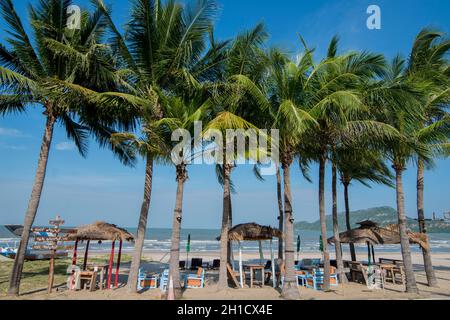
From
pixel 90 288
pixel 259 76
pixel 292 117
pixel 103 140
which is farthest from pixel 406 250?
pixel 103 140

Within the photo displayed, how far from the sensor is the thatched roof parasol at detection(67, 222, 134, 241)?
10500 millimetres

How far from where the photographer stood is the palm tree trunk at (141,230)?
380 inches

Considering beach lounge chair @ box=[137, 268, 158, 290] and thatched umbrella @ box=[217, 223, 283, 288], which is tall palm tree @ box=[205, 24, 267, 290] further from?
beach lounge chair @ box=[137, 268, 158, 290]

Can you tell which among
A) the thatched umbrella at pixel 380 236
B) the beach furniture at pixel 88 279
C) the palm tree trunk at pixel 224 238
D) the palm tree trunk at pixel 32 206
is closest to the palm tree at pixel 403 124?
the thatched umbrella at pixel 380 236

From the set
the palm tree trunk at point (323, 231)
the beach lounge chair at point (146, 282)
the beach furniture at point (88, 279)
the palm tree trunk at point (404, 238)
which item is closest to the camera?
the palm tree trunk at point (404, 238)

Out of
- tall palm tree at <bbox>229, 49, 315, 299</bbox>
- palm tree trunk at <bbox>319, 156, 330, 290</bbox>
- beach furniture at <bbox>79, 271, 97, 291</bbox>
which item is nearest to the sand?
beach furniture at <bbox>79, 271, 97, 291</bbox>

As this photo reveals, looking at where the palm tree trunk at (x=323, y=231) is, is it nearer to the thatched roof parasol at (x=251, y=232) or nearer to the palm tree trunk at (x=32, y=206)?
the thatched roof parasol at (x=251, y=232)

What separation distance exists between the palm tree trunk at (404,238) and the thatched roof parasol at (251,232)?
4.18m

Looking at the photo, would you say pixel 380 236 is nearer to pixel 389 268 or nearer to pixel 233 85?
pixel 389 268

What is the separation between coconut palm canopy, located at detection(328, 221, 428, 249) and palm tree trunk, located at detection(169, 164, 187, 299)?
6915mm

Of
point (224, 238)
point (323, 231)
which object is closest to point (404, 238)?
point (323, 231)

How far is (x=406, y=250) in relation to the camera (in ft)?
33.0

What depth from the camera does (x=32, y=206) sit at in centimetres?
942

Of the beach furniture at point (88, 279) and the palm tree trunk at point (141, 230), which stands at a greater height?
the palm tree trunk at point (141, 230)
